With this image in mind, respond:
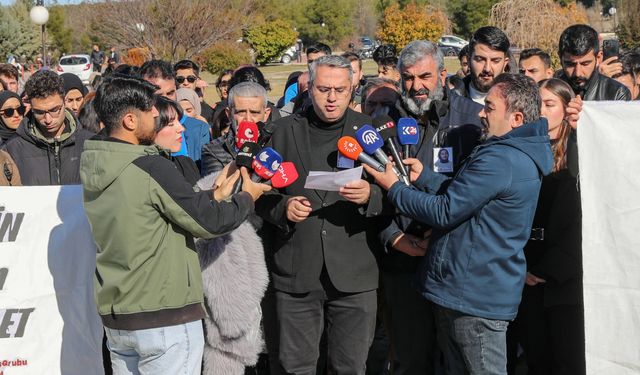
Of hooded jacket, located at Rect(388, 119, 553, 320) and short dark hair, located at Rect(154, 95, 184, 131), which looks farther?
short dark hair, located at Rect(154, 95, 184, 131)

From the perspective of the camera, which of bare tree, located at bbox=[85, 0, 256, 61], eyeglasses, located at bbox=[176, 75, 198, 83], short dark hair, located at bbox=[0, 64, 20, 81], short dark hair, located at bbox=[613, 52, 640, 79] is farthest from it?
bare tree, located at bbox=[85, 0, 256, 61]

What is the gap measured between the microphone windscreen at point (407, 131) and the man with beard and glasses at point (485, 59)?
4.28 feet

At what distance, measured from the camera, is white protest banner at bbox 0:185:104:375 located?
4.97m

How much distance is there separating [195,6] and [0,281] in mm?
25259

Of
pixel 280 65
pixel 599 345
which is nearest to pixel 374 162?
pixel 599 345

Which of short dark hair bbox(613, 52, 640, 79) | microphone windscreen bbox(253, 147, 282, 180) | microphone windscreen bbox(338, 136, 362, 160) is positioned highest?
short dark hair bbox(613, 52, 640, 79)

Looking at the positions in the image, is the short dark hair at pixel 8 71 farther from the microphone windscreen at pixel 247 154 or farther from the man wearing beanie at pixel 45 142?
the microphone windscreen at pixel 247 154

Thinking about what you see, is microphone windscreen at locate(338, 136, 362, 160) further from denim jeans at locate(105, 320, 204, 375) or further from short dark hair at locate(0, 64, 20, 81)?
short dark hair at locate(0, 64, 20, 81)

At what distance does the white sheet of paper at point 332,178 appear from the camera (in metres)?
4.18

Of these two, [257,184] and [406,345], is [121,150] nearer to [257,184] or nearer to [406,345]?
[257,184]

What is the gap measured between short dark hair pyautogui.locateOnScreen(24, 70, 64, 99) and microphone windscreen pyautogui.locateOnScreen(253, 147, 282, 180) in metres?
2.26

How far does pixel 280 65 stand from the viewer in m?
52.6

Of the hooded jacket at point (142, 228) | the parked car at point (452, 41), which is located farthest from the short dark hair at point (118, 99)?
the parked car at point (452, 41)

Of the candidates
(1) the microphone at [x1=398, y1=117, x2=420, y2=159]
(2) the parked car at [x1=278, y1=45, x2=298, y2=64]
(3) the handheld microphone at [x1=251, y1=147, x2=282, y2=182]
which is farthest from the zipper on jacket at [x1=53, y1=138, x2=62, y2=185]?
(2) the parked car at [x1=278, y1=45, x2=298, y2=64]
